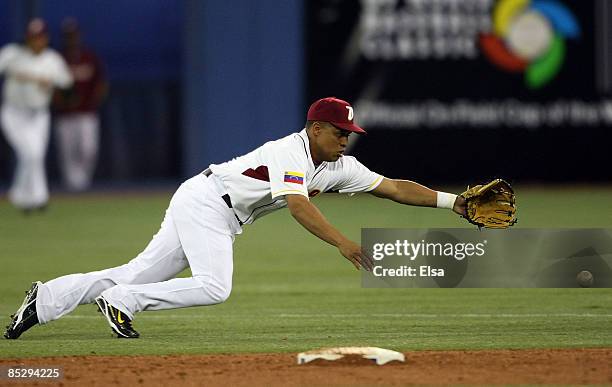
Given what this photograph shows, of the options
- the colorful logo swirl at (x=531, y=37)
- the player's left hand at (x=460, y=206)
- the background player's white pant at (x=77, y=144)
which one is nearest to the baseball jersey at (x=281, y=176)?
the player's left hand at (x=460, y=206)

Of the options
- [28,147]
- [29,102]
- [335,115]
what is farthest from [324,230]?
[29,102]

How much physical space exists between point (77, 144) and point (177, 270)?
14686 mm

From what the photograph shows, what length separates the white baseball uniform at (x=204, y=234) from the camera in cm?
802

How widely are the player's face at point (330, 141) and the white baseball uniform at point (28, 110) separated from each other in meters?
10.9

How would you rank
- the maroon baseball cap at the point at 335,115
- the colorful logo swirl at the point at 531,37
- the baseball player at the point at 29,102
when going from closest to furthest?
the maroon baseball cap at the point at 335,115, the baseball player at the point at 29,102, the colorful logo swirl at the point at 531,37

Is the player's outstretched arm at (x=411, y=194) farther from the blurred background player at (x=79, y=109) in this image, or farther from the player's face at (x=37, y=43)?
the blurred background player at (x=79, y=109)

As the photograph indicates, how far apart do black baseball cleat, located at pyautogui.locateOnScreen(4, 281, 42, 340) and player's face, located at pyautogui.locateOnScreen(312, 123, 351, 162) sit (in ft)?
6.47

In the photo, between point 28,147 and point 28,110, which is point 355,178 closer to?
point 28,147

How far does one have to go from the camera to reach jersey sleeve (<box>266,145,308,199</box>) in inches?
305

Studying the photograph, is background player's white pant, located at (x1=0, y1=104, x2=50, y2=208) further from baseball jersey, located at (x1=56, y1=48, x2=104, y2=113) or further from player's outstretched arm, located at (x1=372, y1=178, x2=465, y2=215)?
player's outstretched arm, located at (x1=372, y1=178, x2=465, y2=215)

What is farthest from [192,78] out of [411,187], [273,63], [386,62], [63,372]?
[63,372]

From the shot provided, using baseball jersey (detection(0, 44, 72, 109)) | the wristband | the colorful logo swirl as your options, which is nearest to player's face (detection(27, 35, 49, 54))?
baseball jersey (detection(0, 44, 72, 109))

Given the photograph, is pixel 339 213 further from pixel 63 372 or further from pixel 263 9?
pixel 63 372

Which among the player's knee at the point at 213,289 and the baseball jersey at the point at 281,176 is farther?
the player's knee at the point at 213,289
